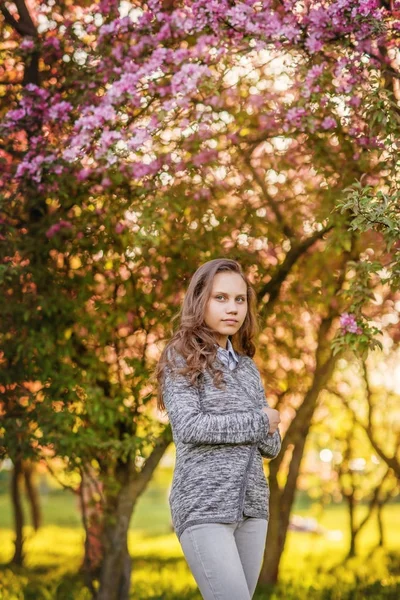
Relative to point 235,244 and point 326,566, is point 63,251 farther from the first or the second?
point 326,566

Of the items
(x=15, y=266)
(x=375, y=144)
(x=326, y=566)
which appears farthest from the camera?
(x=326, y=566)

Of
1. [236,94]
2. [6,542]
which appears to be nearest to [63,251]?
[236,94]

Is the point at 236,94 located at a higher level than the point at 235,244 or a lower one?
higher

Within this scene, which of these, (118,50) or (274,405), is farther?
(274,405)

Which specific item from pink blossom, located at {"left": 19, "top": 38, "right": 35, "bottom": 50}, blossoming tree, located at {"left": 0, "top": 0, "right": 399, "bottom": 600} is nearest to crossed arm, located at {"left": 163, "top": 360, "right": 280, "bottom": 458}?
blossoming tree, located at {"left": 0, "top": 0, "right": 399, "bottom": 600}

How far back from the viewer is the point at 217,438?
2.75m

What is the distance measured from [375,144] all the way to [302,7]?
32.3 inches

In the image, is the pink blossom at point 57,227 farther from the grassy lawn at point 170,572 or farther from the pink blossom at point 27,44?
the grassy lawn at point 170,572

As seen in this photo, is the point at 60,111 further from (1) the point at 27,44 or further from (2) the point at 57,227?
(2) the point at 57,227

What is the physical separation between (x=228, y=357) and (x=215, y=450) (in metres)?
0.36

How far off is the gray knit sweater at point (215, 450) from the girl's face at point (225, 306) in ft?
0.48

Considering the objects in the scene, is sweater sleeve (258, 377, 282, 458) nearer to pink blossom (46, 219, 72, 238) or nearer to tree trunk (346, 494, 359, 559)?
pink blossom (46, 219, 72, 238)

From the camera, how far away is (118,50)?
5164 mm

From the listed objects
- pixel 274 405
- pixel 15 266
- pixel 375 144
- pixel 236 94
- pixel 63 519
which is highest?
pixel 236 94
